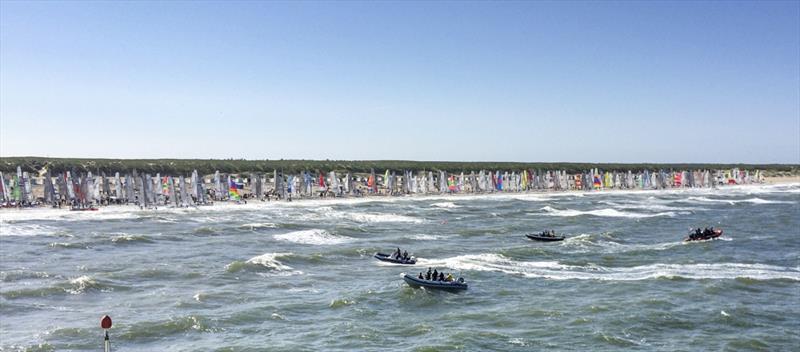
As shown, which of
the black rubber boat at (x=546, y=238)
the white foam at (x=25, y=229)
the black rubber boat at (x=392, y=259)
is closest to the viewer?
the black rubber boat at (x=392, y=259)

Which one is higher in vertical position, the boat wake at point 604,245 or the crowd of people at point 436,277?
the crowd of people at point 436,277

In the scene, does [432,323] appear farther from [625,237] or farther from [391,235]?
[625,237]

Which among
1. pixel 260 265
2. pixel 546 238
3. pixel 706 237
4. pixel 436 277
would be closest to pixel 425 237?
pixel 546 238

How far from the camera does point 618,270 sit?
181 ft

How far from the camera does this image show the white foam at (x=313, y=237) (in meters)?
71.1

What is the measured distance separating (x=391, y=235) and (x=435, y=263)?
61.9 feet

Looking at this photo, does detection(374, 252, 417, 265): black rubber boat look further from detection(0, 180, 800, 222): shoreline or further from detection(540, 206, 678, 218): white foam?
detection(540, 206, 678, 218): white foam

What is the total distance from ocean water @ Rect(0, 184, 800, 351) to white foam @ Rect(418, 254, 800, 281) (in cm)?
22

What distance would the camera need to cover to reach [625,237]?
75812 millimetres

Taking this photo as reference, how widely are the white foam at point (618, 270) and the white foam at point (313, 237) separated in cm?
1595

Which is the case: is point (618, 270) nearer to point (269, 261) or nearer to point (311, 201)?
point (269, 261)

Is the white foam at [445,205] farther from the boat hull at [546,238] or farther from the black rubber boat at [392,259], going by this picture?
the black rubber boat at [392,259]

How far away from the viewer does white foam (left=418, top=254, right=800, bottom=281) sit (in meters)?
52.4

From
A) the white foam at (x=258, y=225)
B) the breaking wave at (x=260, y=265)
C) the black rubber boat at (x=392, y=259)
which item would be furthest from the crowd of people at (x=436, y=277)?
the white foam at (x=258, y=225)
